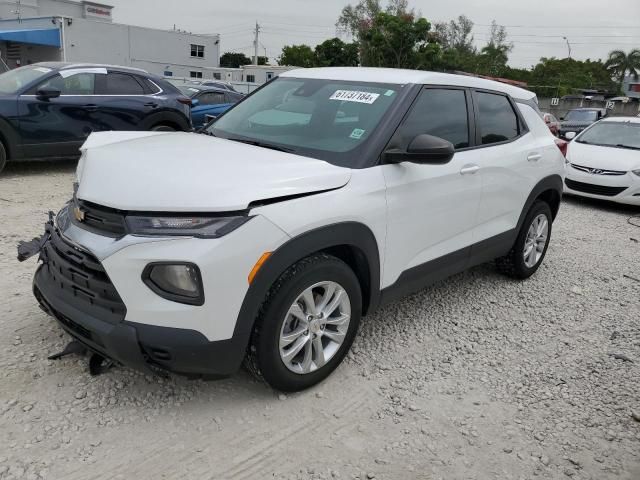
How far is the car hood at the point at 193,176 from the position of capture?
2.41 meters

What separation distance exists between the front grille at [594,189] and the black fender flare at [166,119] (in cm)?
643

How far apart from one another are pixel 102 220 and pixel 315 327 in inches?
46.9

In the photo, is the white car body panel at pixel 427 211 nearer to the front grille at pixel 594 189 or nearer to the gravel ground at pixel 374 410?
the gravel ground at pixel 374 410

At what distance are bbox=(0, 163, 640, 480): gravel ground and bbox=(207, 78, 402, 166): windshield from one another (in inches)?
53.4

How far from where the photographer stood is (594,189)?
28.7 ft

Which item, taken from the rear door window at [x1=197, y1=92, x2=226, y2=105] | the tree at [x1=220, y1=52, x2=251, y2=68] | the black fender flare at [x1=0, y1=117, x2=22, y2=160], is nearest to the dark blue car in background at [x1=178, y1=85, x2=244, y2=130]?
the rear door window at [x1=197, y1=92, x2=226, y2=105]

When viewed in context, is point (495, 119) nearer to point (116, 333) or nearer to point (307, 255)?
point (307, 255)

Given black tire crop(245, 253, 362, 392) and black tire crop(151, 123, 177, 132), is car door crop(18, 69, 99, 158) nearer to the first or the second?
black tire crop(151, 123, 177, 132)

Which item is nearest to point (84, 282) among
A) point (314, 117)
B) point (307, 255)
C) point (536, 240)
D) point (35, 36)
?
point (307, 255)

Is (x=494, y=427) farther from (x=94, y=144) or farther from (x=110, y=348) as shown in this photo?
(x=94, y=144)

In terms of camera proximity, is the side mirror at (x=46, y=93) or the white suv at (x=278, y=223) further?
the side mirror at (x=46, y=93)

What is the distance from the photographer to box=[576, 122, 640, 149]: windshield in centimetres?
925

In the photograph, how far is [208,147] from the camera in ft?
10.1

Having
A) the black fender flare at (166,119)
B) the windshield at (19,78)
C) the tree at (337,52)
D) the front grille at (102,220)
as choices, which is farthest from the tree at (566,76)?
the front grille at (102,220)
